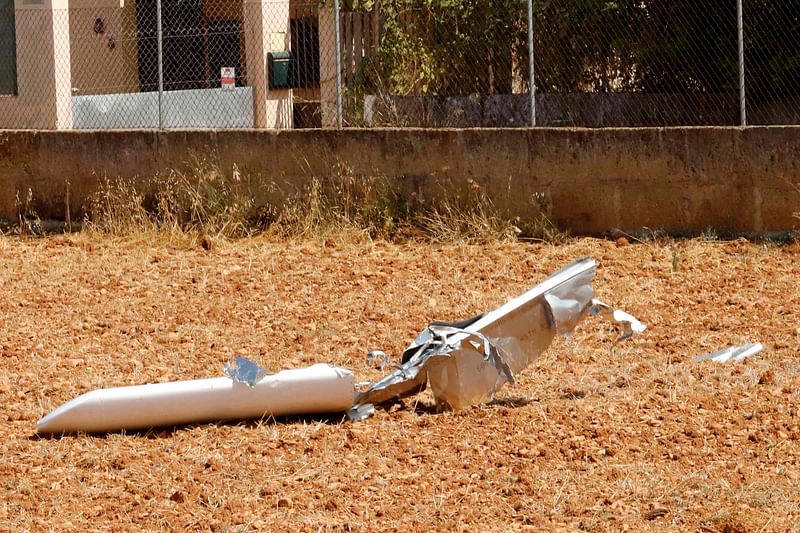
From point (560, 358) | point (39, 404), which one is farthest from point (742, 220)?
point (39, 404)

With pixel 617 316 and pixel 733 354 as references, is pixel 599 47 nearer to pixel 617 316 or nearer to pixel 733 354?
pixel 733 354

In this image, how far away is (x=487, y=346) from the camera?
6.57 meters

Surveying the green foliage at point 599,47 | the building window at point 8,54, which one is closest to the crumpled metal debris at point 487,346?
the green foliage at point 599,47

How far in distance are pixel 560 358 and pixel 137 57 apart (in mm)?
12952

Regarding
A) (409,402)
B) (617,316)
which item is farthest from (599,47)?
(409,402)

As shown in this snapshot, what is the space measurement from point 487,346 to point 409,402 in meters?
0.60

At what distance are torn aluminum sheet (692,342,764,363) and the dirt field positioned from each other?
13cm

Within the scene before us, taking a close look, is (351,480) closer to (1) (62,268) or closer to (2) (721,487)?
(2) (721,487)

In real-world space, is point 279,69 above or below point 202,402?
above

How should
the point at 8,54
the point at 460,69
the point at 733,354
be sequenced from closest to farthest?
the point at 733,354
the point at 460,69
the point at 8,54

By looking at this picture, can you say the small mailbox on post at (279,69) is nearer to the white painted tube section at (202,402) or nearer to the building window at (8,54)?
the building window at (8,54)

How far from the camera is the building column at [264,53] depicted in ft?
62.1

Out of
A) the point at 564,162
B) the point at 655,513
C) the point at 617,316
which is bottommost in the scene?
the point at 655,513

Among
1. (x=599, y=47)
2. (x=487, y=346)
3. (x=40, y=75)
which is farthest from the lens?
(x=40, y=75)
